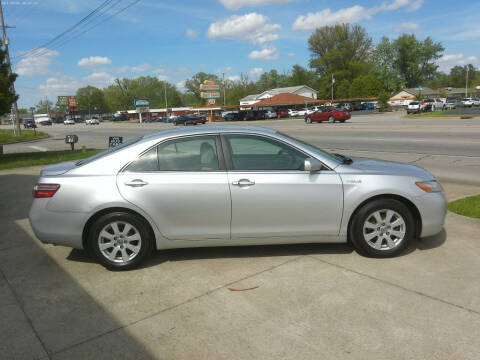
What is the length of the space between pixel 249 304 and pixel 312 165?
5.32 feet

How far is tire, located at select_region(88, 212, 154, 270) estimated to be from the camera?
4227mm

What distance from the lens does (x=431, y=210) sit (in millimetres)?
4422

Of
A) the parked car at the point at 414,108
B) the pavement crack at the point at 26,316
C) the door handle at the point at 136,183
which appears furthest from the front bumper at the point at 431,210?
the parked car at the point at 414,108

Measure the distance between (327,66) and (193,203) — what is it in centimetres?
10955

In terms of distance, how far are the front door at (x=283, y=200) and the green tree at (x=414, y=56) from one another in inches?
4507

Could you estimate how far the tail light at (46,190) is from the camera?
4.26m

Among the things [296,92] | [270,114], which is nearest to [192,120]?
[270,114]

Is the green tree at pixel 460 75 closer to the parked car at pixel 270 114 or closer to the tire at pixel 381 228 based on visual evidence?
the parked car at pixel 270 114

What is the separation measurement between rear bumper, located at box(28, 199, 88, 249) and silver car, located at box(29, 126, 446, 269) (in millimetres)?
11

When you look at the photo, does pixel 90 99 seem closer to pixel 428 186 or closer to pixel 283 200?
pixel 283 200

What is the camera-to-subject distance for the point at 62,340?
3129 millimetres

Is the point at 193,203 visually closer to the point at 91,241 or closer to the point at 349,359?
the point at 91,241

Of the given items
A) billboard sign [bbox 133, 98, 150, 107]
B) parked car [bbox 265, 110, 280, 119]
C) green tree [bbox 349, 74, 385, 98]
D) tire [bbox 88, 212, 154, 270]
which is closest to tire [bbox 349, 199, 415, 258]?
tire [bbox 88, 212, 154, 270]

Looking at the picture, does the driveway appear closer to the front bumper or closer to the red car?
the front bumper
